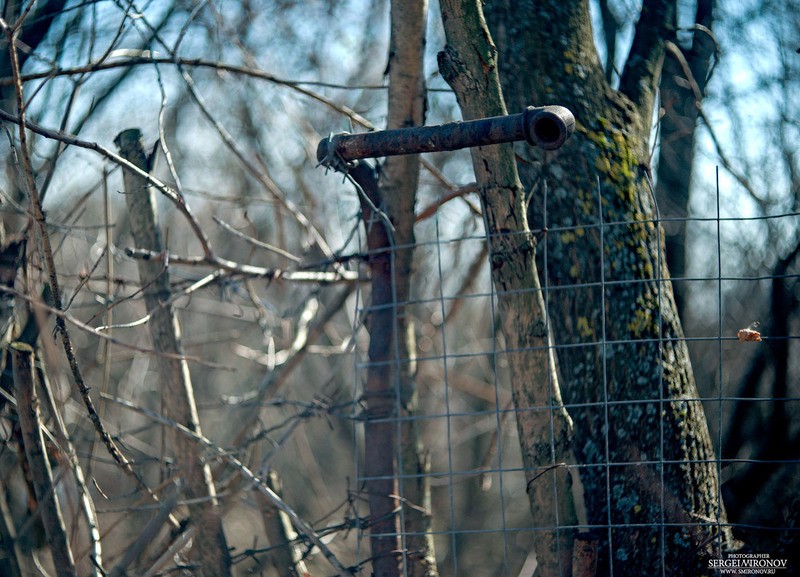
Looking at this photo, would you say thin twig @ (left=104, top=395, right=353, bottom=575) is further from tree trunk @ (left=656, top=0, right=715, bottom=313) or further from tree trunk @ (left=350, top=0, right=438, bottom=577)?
tree trunk @ (left=656, top=0, right=715, bottom=313)

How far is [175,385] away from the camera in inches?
124

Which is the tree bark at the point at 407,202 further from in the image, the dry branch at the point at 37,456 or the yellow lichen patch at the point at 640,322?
the dry branch at the point at 37,456

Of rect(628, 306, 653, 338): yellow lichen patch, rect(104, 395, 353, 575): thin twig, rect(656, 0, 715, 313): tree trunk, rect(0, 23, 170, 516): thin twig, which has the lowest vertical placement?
rect(104, 395, 353, 575): thin twig

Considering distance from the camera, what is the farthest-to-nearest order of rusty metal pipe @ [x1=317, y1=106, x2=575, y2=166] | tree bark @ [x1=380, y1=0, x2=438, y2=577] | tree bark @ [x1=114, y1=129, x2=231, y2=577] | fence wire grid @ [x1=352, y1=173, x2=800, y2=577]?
tree bark @ [x1=114, y1=129, x2=231, y2=577] < tree bark @ [x1=380, y1=0, x2=438, y2=577] < fence wire grid @ [x1=352, y1=173, x2=800, y2=577] < rusty metal pipe @ [x1=317, y1=106, x2=575, y2=166]

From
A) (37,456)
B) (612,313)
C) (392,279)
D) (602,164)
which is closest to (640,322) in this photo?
(612,313)

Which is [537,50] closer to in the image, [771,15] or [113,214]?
[771,15]

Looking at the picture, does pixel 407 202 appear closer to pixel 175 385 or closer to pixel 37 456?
pixel 175 385

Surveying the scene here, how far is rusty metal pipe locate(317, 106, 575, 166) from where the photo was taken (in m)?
2.01

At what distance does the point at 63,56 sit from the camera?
4.74 metres

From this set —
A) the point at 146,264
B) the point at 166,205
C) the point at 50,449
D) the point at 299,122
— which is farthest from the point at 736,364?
the point at 166,205

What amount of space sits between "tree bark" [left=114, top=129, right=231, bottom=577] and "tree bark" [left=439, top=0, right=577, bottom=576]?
54.9 inches

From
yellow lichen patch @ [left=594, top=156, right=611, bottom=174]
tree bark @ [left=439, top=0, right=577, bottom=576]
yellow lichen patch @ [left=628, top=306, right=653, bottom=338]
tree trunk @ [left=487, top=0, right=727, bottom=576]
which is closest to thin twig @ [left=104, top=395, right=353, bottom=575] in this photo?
tree bark @ [left=439, top=0, right=577, bottom=576]

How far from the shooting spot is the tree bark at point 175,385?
3.04m

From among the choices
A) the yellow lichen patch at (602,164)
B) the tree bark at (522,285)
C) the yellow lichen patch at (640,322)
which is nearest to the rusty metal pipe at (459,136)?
the tree bark at (522,285)
